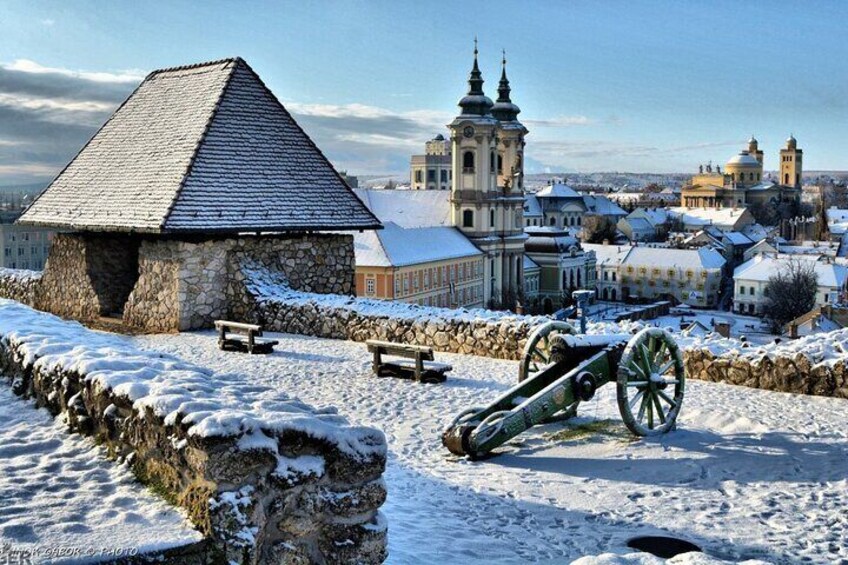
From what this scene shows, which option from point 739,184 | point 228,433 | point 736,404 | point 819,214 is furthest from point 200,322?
point 739,184

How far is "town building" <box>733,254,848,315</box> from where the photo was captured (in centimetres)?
7444

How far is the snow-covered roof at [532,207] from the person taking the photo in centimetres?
12612

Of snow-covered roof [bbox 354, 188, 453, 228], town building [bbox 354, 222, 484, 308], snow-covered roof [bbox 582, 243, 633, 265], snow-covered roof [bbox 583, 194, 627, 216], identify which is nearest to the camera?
town building [bbox 354, 222, 484, 308]

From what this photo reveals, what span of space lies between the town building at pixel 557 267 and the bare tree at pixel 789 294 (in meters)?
18.6

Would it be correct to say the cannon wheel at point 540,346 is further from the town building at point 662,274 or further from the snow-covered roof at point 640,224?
the snow-covered roof at point 640,224

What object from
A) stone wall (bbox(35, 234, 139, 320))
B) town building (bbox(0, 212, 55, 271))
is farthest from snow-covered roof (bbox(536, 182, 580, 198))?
stone wall (bbox(35, 234, 139, 320))

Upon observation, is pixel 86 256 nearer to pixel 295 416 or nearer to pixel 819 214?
pixel 295 416

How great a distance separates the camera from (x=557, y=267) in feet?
292

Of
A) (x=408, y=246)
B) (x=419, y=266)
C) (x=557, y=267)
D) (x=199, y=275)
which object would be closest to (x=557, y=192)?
(x=557, y=267)

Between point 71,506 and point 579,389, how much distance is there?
187 inches

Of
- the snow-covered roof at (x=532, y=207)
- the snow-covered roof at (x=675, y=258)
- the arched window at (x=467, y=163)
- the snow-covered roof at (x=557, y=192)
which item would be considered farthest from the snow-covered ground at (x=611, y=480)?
the snow-covered roof at (x=557, y=192)

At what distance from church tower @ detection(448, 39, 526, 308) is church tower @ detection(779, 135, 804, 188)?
4726 inches

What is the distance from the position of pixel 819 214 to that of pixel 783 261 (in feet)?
186

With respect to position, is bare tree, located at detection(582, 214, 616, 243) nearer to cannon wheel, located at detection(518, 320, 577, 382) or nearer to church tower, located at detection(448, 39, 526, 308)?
church tower, located at detection(448, 39, 526, 308)
